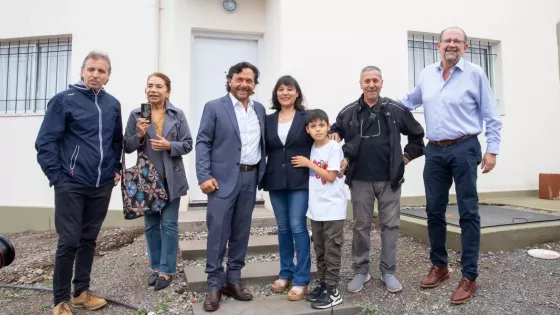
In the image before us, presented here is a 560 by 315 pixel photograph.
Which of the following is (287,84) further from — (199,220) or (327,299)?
(199,220)

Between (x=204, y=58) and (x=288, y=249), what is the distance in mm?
3784

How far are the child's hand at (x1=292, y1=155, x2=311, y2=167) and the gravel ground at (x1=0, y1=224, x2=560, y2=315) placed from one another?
1.22 m

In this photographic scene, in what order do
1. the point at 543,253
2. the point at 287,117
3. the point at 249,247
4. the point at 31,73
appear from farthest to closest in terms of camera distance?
the point at 31,73 < the point at 249,247 < the point at 543,253 < the point at 287,117

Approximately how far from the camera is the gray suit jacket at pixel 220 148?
3160 mm

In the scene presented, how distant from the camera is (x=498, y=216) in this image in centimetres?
503

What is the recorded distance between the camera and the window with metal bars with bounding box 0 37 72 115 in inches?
245

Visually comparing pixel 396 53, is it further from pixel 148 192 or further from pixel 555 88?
pixel 148 192

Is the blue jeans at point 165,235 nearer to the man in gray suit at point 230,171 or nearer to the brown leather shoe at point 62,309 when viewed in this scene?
the man in gray suit at point 230,171

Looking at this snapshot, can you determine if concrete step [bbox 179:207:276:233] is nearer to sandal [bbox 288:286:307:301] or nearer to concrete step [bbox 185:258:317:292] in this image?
concrete step [bbox 185:258:317:292]

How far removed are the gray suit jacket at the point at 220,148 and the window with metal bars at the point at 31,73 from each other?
167 inches

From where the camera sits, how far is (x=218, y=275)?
3191 mm

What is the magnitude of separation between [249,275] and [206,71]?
3.57 m

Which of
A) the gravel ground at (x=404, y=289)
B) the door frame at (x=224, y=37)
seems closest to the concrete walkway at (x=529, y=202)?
the gravel ground at (x=404, y=289)

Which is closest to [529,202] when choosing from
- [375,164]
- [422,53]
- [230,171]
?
[422,53]
